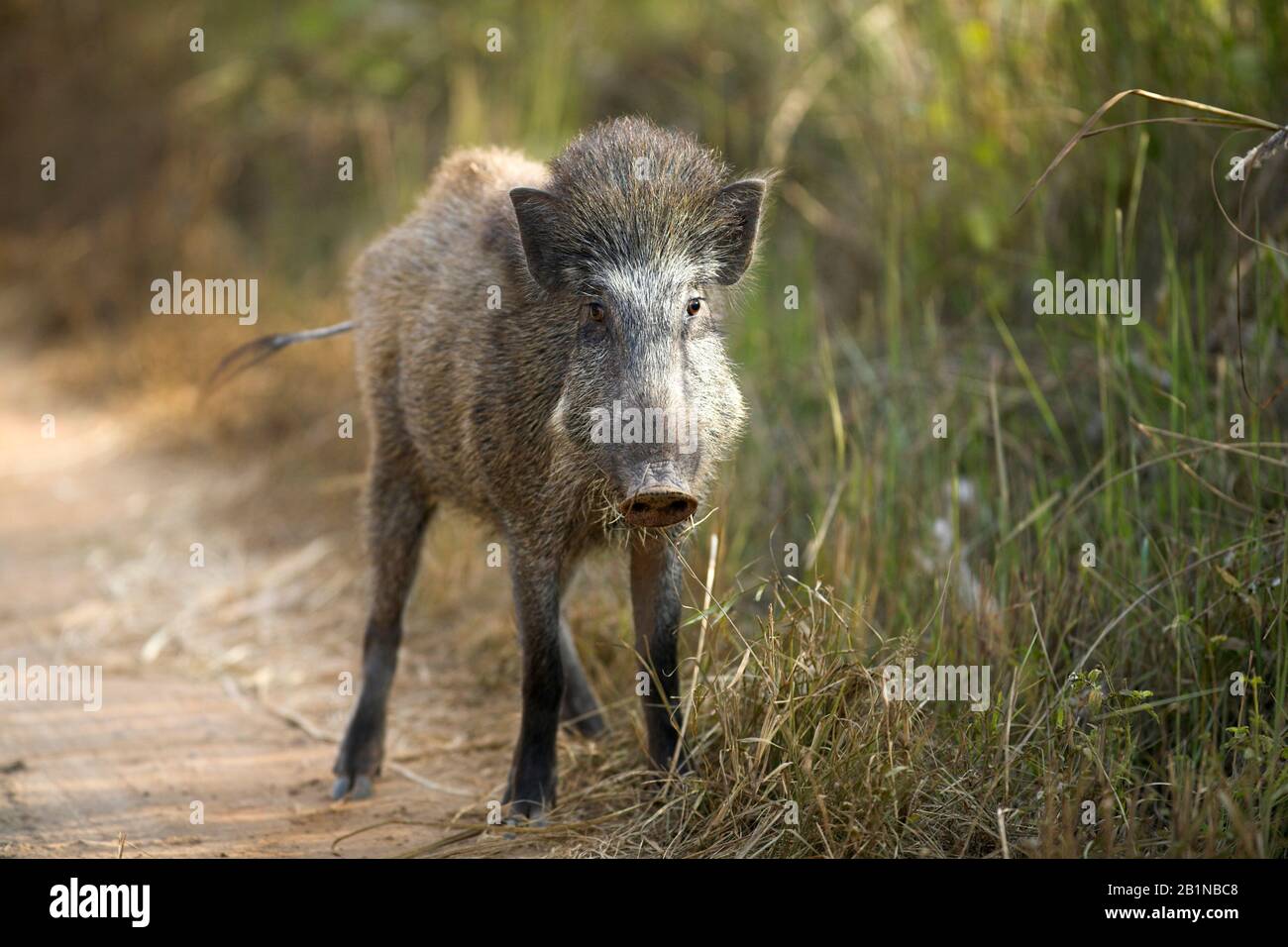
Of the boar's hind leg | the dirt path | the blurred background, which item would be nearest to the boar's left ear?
the blurred background

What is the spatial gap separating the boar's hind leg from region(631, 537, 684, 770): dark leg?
1003mm

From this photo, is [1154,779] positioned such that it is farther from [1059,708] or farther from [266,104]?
[266,104]

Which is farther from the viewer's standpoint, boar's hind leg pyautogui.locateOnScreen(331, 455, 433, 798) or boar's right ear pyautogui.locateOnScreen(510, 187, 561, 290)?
boar's hind leg pyautogui.locateOnScreen(331, 455, 433, 798)

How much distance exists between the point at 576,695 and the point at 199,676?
1568 mm

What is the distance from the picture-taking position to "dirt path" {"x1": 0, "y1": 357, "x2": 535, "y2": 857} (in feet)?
12.8

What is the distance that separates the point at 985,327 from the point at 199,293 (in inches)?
203

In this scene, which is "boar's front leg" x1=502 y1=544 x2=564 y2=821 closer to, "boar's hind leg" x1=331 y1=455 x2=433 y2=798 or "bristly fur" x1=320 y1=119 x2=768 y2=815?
"bristly fur" x1=320 y1=119 x2=768 y2=815

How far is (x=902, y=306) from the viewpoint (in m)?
6.39

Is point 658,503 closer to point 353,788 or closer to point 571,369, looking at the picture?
point 571,369

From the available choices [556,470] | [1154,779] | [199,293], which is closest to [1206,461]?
[1154,779]

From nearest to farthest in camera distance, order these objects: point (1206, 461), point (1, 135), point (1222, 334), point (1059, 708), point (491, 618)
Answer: point (1059, 708) → point (1206, 461) → point (1222, 334) → point (491, 618) → point (1, 135)

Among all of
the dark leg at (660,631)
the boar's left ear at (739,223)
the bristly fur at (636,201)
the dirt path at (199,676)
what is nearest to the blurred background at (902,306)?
the dark leg at (660,631)

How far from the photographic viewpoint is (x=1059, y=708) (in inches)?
139

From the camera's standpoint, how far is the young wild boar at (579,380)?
3592 millimetres
